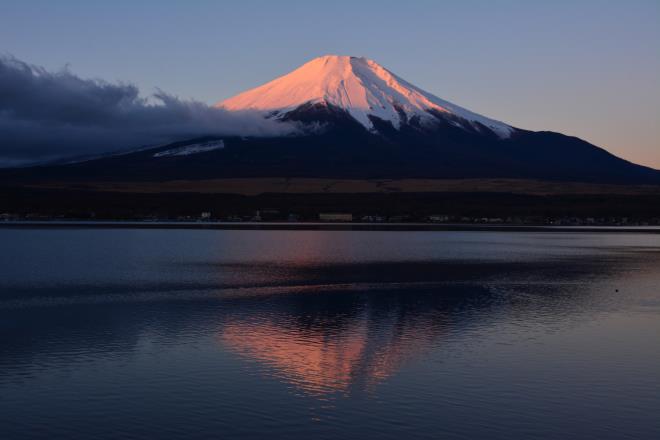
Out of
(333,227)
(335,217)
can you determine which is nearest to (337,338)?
(333,227)

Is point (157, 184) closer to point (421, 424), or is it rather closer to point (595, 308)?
point (595, 308)

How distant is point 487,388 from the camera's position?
66.1 ft

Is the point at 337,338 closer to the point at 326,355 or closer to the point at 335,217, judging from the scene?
the point at 326,355

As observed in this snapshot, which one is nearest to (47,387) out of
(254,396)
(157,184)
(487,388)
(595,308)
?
(254,396)

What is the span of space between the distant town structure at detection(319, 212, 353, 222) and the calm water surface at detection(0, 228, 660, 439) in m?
107

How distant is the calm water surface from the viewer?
17266 millimetres

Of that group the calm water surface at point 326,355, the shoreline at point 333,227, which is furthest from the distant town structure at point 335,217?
the calm water surface at point 326,355

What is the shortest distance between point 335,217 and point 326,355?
133250 millimetres

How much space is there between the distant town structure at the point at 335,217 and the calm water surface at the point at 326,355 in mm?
106532

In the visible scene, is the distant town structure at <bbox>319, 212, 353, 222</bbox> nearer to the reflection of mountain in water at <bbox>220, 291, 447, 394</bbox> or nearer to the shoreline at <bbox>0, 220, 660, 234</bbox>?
the shoreline at <bbox>0, 220, 660, 234</bbox>

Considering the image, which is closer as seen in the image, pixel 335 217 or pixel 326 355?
pixel 326 355

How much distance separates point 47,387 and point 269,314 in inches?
528

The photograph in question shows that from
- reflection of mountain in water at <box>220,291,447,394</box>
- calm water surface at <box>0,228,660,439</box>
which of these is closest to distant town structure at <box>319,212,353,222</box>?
calm water surface at <box>0,228,660,439</box>

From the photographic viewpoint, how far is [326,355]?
24.1m
